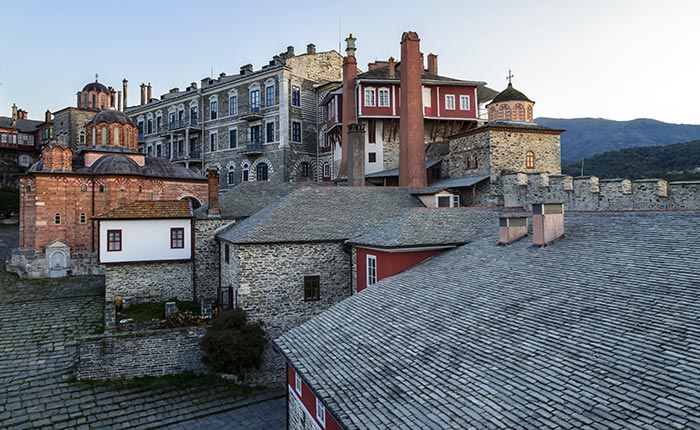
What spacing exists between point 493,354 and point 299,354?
13.9ft

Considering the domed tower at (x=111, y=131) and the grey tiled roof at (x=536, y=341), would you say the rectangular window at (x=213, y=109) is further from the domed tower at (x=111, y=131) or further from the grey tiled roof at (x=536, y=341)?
the grey tiled roof at (x=536, y=341)

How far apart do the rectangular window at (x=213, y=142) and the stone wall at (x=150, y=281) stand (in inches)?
1051

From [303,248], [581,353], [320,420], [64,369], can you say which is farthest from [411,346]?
[64,369]

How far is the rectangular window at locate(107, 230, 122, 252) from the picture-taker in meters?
21.5

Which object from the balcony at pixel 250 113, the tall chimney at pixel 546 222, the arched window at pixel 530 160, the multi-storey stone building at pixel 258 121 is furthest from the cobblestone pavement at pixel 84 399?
the balcony at pixel 250 113

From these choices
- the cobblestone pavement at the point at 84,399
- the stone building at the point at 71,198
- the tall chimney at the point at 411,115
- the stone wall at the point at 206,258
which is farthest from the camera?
the stone building at the point at 71,198

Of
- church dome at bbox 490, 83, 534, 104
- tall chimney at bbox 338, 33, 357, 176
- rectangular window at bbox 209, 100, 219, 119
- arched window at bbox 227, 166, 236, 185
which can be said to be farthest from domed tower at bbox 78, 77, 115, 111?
church dome at bbox 490, 83, 534, 104

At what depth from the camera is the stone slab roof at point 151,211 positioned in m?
21.9

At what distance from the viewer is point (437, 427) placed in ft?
19.0

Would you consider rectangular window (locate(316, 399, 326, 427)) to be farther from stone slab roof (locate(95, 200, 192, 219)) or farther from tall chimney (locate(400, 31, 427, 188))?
tall chimney (locate(400, 31, 427, 188))

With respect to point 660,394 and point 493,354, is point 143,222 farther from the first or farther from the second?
point 660,394

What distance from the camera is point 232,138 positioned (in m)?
45.7

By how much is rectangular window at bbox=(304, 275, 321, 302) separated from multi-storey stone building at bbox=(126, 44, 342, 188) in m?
23.5

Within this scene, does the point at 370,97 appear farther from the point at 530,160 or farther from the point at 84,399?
the point at 84,399
